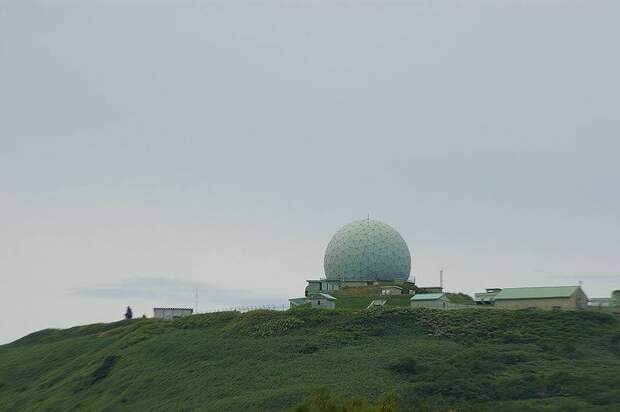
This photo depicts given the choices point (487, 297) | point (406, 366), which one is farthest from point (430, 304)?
point (406, 366)

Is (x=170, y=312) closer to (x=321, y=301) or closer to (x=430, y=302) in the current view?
(x=321, y=301)

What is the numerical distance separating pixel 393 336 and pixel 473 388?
1344cm

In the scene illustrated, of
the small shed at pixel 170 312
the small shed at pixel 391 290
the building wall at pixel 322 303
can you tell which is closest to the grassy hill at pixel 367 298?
the small shed at pixel 391 290

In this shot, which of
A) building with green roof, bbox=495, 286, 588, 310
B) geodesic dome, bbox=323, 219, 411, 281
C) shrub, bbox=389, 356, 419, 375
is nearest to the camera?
shrub, bbox=389, 356, 419, 375

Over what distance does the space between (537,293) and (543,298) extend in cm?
114

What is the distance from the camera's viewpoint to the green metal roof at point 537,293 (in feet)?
243

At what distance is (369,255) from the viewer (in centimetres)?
9144

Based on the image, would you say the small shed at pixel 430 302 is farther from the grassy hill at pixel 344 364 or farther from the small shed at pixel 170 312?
the small shed at pixel 170 312

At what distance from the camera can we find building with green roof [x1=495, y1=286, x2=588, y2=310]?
73500 millimetres

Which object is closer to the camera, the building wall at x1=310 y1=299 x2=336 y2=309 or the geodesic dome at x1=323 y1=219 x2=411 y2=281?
the building wall at x1=310 y1=299 x2=336 y2=309

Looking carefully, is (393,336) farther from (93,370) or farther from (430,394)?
(93,370)

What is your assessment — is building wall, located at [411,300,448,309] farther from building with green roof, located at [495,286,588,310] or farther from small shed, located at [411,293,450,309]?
building with green roof, located at [495,286,588,310]

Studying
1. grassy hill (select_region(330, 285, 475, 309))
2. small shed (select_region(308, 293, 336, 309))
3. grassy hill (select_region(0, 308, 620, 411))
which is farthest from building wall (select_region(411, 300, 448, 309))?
small shed (select_region(308, 293, 336, 309))

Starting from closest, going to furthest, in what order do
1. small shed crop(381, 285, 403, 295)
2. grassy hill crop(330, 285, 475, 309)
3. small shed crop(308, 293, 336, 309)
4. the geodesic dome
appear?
small shed crop(308, 293, 336, 309)
grassy hill crop(330, 285, 475, 309)
small shed crop(381, 285, 403, 295)
the geodesic dome
